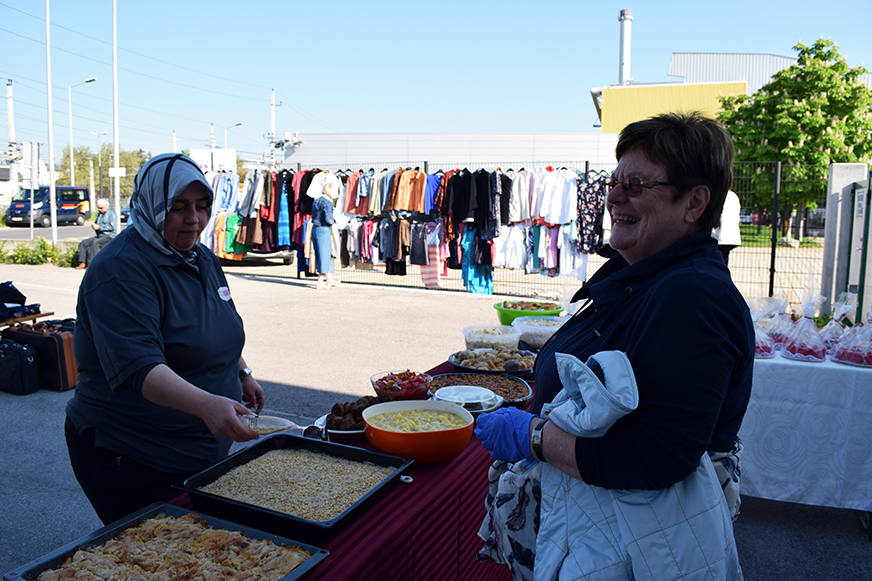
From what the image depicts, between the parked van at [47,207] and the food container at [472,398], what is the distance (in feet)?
130

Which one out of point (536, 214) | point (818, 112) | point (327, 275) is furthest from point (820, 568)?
point (818, 112)

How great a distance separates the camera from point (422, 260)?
11.1 m

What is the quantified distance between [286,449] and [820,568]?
289cm

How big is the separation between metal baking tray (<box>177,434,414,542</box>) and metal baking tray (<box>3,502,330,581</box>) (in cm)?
4

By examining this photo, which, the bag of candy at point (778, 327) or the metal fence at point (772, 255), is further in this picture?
the metal fence at point (772, 255)

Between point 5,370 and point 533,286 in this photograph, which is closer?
point 5,370

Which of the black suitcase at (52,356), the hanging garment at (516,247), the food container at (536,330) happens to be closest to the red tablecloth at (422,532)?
the food container at (536,330)

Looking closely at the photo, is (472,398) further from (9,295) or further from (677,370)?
(9,295)

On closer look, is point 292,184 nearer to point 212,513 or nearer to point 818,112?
point 212,513

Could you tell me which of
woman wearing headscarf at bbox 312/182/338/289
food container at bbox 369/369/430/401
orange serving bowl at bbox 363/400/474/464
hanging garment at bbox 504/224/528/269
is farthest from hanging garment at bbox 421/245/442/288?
orange serving bowl at bbox 363/400/474/464

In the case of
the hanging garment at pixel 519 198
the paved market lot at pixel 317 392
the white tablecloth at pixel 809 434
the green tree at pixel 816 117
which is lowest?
the paved market lot at pixel 317 392

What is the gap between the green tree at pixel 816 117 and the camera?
19.0m

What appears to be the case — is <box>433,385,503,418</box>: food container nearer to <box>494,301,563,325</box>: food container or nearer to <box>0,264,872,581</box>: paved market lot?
<box>494,301,563,325</box>: food container

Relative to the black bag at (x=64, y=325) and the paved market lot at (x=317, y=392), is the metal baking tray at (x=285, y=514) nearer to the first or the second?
the paved market lot at (x=317, y=392)
